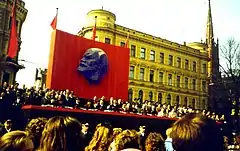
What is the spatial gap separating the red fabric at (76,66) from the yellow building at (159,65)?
1640 cm

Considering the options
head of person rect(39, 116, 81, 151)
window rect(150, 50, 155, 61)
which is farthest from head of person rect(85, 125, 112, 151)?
window rect(150, 50, 155, 61)

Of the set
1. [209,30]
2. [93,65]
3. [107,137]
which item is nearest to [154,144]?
[107,137]

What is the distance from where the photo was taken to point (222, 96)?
3819 cm

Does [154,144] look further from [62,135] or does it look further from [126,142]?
[62,135]

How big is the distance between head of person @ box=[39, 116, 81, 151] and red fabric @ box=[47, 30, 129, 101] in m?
16.5

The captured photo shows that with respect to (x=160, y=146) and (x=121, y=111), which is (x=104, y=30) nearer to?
(x=121, y=111)

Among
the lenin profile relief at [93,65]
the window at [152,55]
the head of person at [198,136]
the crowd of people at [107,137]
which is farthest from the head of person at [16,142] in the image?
the window at [152,55]

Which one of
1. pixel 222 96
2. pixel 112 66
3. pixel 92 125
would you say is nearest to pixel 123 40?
pixel 222 96

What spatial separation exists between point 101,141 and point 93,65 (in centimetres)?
1805

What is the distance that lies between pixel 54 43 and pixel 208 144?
60.1ft

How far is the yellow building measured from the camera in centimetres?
4100

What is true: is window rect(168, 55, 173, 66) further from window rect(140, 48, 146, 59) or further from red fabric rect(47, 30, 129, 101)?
red fabric rect(47, 30, 129, 101)

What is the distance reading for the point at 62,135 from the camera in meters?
2.71

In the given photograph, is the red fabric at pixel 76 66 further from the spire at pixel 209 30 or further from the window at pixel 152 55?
the spire at pixel 209 30
